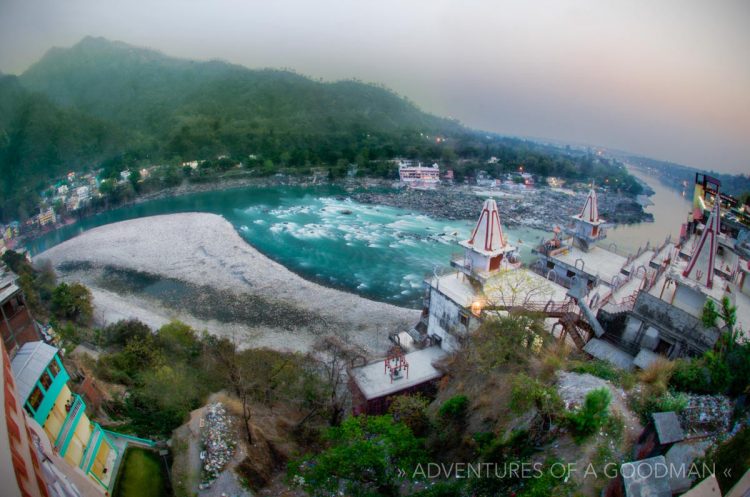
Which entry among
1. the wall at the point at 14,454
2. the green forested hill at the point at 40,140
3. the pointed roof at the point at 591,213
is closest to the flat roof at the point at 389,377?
the wall at the point at 14,454

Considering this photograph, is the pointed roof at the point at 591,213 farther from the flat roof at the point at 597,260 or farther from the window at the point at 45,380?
the window at the point at 45,380

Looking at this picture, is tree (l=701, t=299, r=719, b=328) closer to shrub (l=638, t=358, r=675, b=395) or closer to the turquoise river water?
shrub (l=638, t=358, r=675, b=395)

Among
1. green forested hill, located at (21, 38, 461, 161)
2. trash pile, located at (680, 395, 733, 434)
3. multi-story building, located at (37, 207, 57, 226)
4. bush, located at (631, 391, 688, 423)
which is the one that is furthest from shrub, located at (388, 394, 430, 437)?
green forested hill, located at (21, 38, 461, 161)

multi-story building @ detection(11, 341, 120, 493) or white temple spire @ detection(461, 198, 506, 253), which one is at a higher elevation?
white temple spire @ detection(461, 198, 506, 253)

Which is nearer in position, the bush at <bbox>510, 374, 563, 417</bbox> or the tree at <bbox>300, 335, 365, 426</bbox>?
the bush at <bbox>510, 374, 563, 417</bbox>

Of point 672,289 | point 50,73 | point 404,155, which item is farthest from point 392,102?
point 672,289

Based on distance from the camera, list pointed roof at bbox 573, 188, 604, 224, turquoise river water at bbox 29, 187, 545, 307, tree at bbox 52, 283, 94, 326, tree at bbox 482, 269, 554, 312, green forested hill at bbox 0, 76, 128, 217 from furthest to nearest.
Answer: green forested hill at bbox 0, 76, 128, 217
turquoise river water at bbox 29, 187, 545, 307
tree at bbox 52, 283, 94, 326
pointed roof at bbox 573, 188, 604, 224
tree at bbox 482, 269, 554, 312
